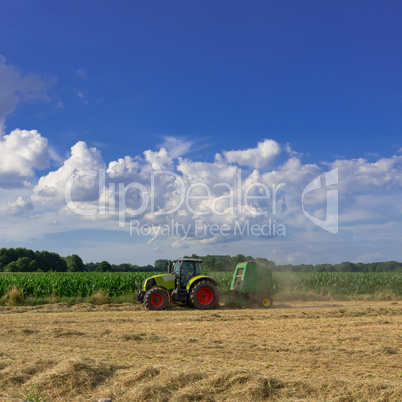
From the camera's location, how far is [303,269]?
33.6 metres

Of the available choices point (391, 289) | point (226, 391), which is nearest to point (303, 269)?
point (391, 289)

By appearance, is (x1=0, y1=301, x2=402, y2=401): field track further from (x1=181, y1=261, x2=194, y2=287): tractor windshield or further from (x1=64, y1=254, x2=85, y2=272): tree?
(x1=64, y1=254, x2=85, y2=272): tree

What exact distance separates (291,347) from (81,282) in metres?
15.0

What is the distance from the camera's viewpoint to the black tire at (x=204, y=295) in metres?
16.5

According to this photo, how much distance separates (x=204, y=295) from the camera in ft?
54.9

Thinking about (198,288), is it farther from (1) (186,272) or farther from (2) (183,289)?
(1) (186,272)

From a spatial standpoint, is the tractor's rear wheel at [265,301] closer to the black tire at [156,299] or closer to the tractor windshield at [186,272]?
the tractor windshield at [186,272]

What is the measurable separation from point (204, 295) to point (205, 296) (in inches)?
2.4

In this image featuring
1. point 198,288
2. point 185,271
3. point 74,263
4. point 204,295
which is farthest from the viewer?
point 74,263

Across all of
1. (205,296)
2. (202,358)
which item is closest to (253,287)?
(205,296)

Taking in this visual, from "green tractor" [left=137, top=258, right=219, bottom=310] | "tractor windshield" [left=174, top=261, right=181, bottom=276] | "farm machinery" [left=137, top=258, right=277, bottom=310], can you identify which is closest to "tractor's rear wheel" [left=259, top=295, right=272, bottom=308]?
"farm machinery" [left=137, top=258, right=277, bottom=310]

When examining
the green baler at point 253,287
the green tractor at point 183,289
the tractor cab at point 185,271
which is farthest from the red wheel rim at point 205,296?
the green baler at point 253,287

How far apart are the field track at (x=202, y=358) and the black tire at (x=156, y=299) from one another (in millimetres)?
1857

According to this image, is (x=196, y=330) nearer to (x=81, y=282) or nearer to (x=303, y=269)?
(x=81, y=282)
